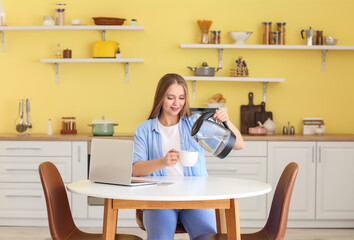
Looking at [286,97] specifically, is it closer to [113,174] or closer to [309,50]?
[309,50]

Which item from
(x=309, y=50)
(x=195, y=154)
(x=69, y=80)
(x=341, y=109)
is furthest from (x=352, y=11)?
(x=195, y=154)

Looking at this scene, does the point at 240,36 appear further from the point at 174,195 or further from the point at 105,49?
the point at 174,195

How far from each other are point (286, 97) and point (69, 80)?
1.92 meters

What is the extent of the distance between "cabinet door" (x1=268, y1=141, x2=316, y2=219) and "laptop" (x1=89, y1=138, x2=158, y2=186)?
2353 millimetres

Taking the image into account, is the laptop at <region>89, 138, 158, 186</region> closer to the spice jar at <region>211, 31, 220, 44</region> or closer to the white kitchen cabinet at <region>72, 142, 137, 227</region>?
the white kitchen cabinet at <region>72, 142, 137, 227</region>

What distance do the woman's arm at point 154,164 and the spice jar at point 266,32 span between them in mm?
2611

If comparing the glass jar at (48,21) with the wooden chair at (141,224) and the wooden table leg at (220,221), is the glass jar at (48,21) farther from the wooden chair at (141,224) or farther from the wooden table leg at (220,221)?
the wooden table leg at (220,221)

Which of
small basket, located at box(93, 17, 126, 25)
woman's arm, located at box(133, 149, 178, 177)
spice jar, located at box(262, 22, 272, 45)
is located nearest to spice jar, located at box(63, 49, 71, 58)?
small basket, located at box(93, 17, 126, 25)

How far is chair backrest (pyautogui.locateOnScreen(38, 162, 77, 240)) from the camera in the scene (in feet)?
8.93

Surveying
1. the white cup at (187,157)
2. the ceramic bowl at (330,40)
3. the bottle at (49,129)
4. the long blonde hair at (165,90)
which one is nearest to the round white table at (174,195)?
the white cup at (187,157)

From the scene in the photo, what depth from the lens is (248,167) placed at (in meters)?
4.95

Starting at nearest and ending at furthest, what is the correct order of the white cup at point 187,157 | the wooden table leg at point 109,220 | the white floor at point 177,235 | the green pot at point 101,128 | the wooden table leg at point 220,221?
the wooden table leg at point 109,220
the white cup at point 187,157
the wooden table leg at point 220,221
the white floor at point 177,235
the green pot at point 101,128

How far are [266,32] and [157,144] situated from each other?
2503 mm

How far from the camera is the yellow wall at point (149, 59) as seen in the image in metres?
5.39
